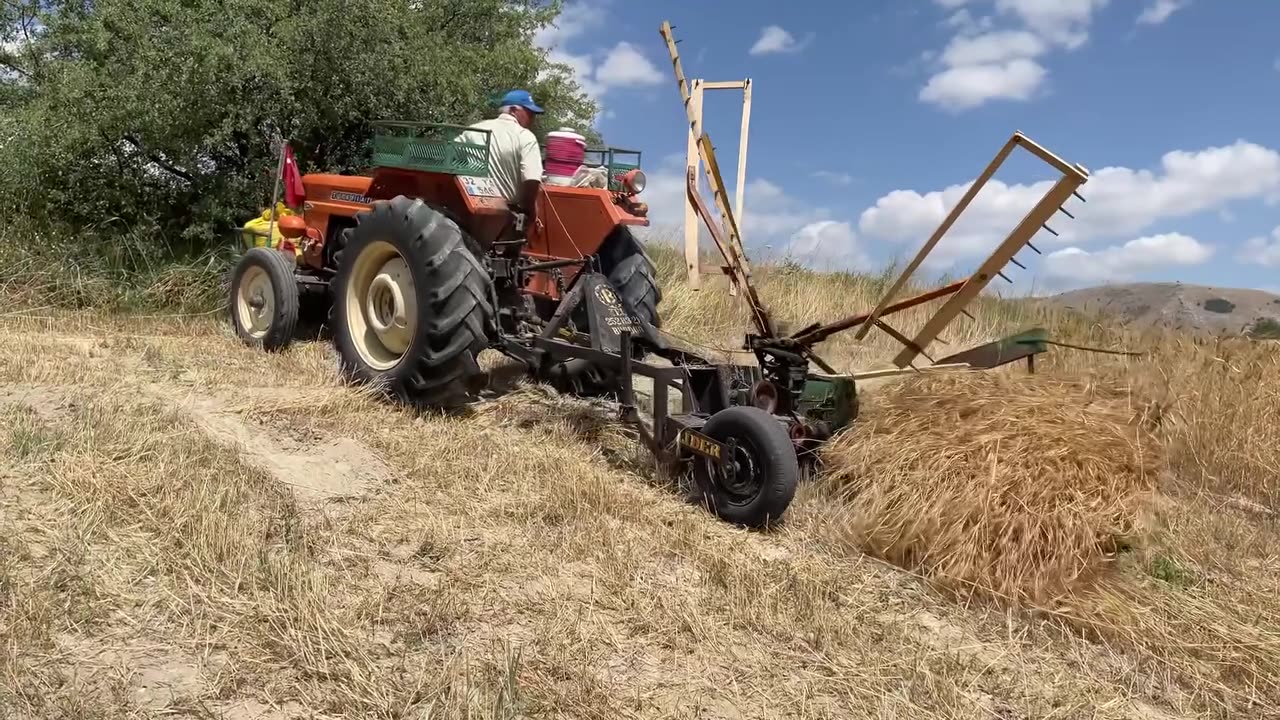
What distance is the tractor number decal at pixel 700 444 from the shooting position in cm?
372

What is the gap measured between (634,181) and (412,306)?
4.66 ft

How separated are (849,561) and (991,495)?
22.1 inches

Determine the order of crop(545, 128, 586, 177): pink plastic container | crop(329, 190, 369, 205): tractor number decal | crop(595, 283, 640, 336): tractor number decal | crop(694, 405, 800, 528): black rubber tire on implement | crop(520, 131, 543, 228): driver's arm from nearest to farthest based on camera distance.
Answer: crop(694, 405, 800, 528): black rubber tire on implement < crop(595, 283, 640, 336): tractor number decal < crop(520, 131, 543, 228): driver's arm < crop(545, 128, 586, 177): pink plastic container < crop(329, 190, 369, 205): tractor number decal

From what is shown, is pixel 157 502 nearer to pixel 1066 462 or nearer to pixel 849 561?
pixel 849 561

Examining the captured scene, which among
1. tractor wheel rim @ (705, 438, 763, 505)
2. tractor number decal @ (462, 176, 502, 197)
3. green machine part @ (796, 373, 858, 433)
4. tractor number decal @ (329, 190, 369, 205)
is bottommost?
tractor wheel rim @ (705, 438, 763, 505)

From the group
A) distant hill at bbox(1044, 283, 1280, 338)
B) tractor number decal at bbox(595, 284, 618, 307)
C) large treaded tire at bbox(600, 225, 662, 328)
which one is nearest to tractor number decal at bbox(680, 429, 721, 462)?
tractor number decal at bbox(595, 284, 618, 307)

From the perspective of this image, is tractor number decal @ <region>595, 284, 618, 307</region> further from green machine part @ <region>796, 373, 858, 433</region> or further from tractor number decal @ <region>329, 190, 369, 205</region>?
tractor number decal @ <region>329, 190, 369, 205</region>

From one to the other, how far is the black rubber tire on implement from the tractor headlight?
1.90 meters

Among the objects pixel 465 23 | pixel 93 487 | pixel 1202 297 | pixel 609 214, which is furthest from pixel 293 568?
pixel 465 23

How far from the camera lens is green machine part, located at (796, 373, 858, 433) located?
404 centimetres

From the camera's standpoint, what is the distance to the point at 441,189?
537cm

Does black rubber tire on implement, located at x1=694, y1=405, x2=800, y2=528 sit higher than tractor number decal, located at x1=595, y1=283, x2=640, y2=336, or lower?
lower

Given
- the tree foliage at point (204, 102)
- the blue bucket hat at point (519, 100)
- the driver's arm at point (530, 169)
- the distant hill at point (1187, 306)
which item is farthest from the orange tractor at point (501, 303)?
the distant hill at point (1187, 306)

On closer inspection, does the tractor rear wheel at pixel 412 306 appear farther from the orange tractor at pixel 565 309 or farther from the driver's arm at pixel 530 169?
the driver's arm at pixel 530 169
